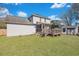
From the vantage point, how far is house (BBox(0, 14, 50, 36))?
9.21 feet

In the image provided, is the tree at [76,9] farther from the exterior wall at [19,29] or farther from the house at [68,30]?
the exterior wall at [19,29]

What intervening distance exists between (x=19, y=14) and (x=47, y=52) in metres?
0.54

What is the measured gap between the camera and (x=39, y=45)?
110 inches

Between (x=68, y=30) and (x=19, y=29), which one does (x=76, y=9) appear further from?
(x=19, y=29)

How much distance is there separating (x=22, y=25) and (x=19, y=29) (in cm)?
6

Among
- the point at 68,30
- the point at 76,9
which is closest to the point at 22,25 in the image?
the point at 68,30

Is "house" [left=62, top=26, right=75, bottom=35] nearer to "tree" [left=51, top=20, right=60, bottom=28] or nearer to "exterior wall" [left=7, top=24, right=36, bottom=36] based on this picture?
"tree" [left=51, top=20, right=60, bottom=28]

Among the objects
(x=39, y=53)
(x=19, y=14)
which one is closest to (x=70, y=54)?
(x=39, y=53)

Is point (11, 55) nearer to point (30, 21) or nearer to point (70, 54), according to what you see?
Answer: point (30, 21)

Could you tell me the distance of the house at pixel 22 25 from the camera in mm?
2809

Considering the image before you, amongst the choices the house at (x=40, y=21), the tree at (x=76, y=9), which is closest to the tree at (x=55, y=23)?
the house at (x=40, y=21)

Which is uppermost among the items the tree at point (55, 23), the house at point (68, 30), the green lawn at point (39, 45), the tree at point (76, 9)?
the tree at point (76, 9)

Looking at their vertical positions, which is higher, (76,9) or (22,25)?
(76,9)

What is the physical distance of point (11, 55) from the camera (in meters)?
2.75
